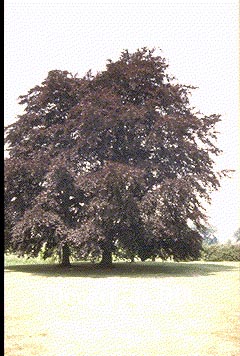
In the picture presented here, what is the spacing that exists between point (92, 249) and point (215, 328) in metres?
15.4

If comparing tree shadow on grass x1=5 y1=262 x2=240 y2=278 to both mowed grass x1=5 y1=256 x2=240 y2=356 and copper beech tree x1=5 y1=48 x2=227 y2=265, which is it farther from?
mowed grass x1=5 y1=256 x2=240 y2=356

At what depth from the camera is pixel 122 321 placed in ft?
32.4

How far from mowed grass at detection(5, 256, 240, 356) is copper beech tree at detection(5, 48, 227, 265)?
26.3ft

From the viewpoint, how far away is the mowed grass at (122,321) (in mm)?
7539

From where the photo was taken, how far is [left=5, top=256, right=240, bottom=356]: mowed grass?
24.7ft

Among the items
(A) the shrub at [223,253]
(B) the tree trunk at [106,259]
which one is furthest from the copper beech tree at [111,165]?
(A) the shrub at [223,253]

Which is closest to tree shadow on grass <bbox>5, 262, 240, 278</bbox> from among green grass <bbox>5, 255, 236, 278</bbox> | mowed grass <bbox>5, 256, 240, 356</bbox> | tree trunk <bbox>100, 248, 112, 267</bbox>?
green grass <bbox>5, 255, 236, 278</bbox>

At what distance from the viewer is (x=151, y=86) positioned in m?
27.4

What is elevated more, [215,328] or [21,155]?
[21,155]

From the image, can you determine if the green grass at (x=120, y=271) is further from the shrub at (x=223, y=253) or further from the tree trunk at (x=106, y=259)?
the shrub at (x=223, y=253)
